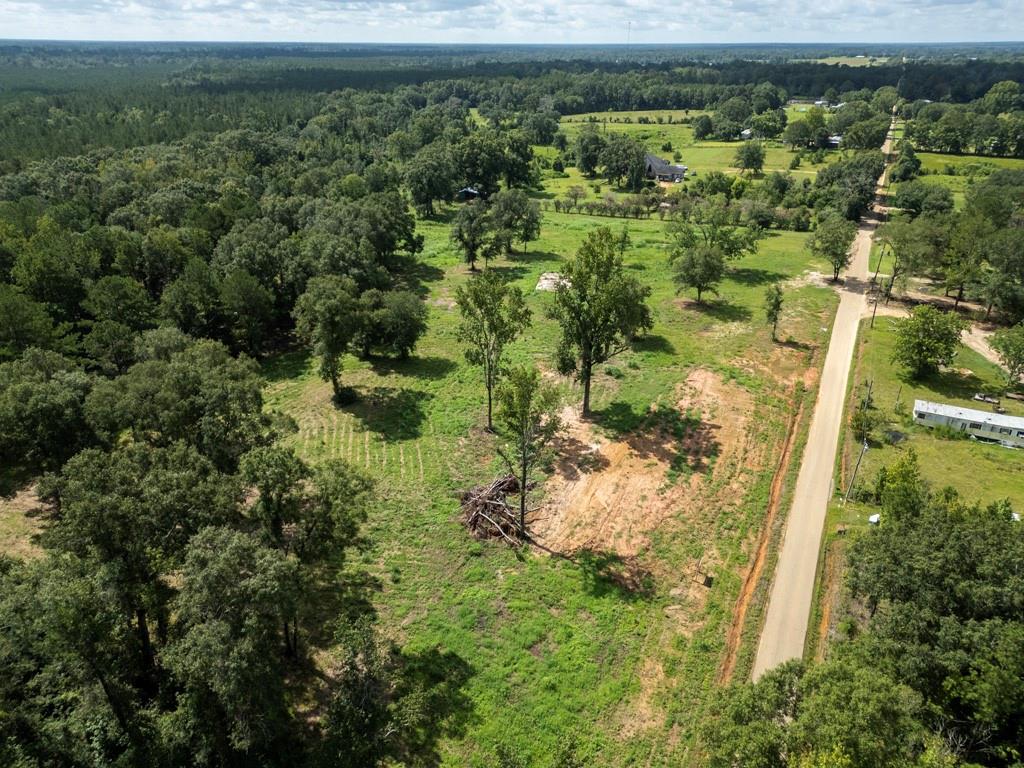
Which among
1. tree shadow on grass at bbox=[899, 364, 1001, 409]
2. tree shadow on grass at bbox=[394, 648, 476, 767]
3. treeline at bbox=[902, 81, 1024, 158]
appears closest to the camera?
tree shadow on grass at bbox=[394, 648, 476, 767]

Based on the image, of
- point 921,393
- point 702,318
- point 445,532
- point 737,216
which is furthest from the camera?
point 737,216

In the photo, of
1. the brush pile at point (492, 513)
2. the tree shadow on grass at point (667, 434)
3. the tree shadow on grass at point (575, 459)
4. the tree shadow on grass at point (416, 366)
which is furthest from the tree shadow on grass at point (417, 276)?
the brush pile at point (492, 513)

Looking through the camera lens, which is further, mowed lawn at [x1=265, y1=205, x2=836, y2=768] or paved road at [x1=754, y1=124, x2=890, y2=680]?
paved road at [x1=754, y1=124, x2=890, y2=680]

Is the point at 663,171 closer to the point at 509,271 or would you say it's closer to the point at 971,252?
the point at 509,271

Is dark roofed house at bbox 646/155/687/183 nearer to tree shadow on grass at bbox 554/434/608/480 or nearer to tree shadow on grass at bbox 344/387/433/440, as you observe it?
tree shadow on grass at bbox 344/387/433/440

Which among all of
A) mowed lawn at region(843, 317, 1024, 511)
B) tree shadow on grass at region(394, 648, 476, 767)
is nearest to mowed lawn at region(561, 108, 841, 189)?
mowed lawn at region(843, 317, 1024, 511)

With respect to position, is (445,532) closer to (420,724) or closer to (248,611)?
(420,724)

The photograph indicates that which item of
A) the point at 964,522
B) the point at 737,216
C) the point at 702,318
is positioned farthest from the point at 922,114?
the point at 964,522
